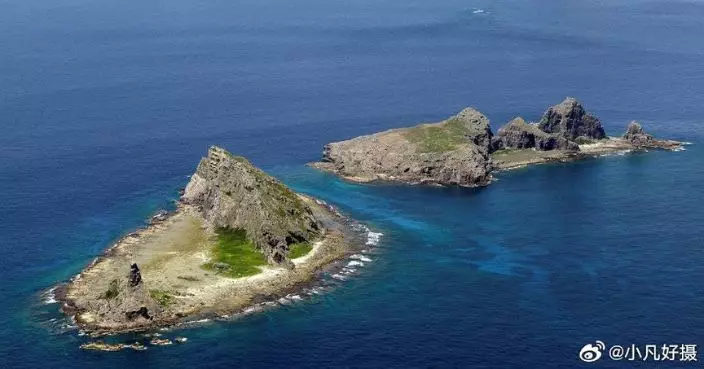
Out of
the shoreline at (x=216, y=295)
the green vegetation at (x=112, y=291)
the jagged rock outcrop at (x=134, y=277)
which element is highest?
the jagged rock outcrop at (x=134, y=277)

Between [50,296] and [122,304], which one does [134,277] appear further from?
[50,296]

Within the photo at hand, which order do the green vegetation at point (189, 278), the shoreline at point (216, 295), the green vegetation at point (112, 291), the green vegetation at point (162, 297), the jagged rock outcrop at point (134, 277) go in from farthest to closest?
the green vegetation at point (189, 278), the green vegetation at point (162, 297), the green vegetation at point (112, 291), the jagged rock outcrop at point (134, 277), the shoreline at point (216, 295)

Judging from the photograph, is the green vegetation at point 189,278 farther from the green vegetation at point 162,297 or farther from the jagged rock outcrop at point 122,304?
the jagged rock outcrop at point 122,304

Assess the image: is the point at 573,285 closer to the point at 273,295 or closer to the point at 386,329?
the point at 386,329

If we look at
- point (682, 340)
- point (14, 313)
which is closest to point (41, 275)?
point (14, 313)

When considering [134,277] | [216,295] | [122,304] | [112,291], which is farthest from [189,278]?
[122,304]

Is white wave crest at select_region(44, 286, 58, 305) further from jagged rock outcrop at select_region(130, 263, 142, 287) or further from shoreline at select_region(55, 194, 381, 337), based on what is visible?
jagged rock outcrop at select_region(130, 263, 142, 287)

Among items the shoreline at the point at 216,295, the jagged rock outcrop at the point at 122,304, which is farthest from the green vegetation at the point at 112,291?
the shoreline at the point at 216,295
